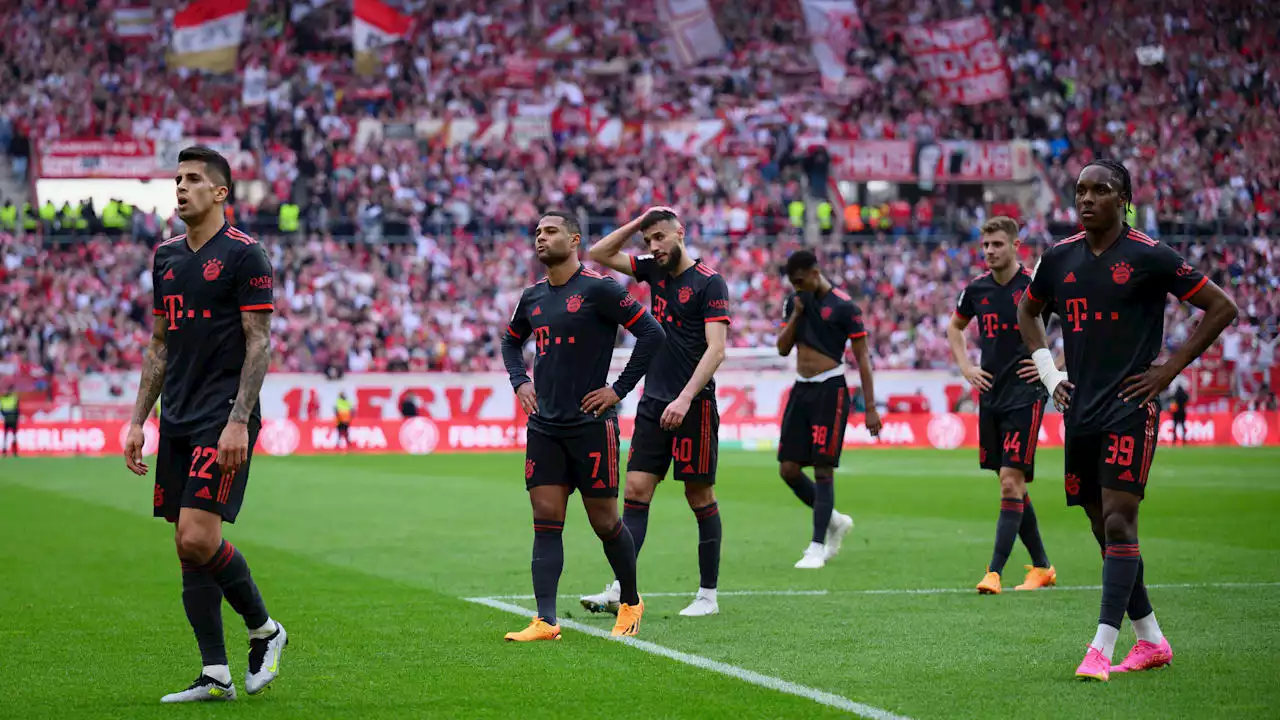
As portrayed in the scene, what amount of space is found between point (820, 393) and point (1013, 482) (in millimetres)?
2461

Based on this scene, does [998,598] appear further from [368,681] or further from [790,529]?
[790,529]

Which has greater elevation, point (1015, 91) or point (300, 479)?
point (1015, 91)

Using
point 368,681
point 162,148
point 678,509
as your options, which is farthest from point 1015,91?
point 368,681

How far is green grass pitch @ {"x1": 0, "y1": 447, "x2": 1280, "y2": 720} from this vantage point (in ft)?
23.0

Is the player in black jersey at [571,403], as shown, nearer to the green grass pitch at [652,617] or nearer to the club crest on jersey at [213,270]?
the green grass pitch at [652,617]

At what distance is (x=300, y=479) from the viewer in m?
26.1

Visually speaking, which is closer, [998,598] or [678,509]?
[998,598]

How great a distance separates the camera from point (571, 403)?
891 centimetres

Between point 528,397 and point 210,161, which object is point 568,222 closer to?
point 528,397

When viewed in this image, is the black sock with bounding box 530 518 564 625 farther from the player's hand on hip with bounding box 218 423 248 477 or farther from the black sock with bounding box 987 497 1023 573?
the black sock with bounding box 987 497 1023 573

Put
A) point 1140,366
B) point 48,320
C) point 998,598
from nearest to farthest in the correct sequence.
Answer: point 1140,366, point 998,598, point 48,320

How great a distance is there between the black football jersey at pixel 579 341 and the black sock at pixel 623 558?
699 mm

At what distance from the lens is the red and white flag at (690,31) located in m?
50.8

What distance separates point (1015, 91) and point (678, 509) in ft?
112
